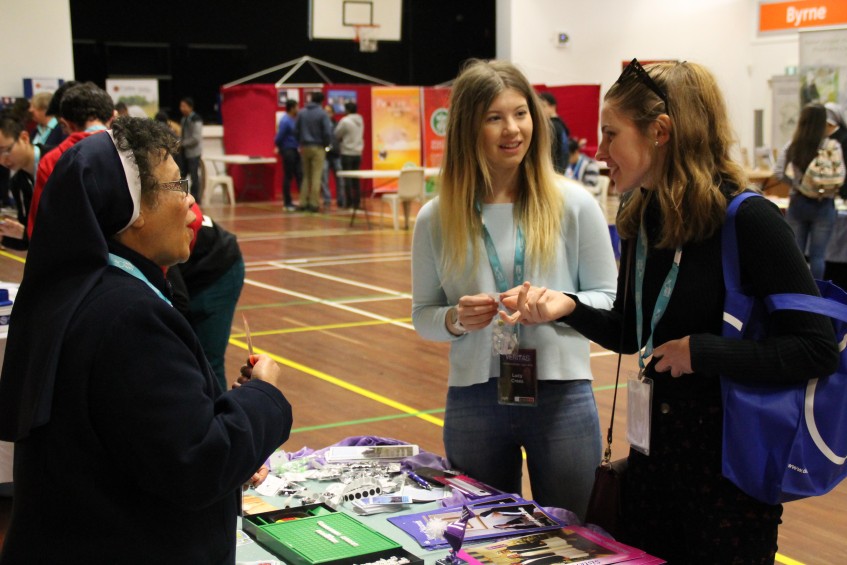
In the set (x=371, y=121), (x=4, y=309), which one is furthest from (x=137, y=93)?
(x=4, y=309)

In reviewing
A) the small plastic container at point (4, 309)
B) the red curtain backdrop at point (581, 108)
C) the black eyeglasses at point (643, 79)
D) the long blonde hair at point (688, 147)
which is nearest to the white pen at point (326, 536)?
the long blonde hair at point (688, 147)

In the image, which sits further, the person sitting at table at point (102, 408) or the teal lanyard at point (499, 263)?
the teal lanyard at point (499, 263)

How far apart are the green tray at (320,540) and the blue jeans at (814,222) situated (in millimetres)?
7073

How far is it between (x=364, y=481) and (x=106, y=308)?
1.37m

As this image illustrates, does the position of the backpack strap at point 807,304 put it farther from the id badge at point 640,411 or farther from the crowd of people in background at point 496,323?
the id badge at point 640,411

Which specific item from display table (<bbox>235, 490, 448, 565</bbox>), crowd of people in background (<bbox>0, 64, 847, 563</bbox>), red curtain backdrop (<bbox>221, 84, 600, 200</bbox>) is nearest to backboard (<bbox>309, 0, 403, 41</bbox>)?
red curtain backdrop (<bbox>221, 84, 600, 200</bbox>)

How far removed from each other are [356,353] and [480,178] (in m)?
4.74

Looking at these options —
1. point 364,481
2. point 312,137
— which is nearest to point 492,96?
point 364,481

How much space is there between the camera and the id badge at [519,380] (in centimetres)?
267

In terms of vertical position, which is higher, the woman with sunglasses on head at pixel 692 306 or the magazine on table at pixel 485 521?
the woman with sunglasses on head at pixel 692 306

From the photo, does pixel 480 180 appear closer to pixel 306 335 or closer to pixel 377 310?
pixel 306 335

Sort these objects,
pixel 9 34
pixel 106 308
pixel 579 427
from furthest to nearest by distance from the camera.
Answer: pixel 9 34 < pixel 579 427 < pixel 106 308

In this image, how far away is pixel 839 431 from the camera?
2.01 m

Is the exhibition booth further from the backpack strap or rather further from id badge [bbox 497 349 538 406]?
the backpack strap
